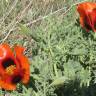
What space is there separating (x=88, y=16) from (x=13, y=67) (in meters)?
0.42

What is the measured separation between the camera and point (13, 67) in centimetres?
155

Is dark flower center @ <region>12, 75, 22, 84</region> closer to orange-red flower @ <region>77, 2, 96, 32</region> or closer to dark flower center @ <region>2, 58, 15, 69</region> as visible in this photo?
dark flower center @ <region>2, 58, 15, 69</region>

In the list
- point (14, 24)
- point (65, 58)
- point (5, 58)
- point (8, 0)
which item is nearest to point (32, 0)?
point (8, 0)

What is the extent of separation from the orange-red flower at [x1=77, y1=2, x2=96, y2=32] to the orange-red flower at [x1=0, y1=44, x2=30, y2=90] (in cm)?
37

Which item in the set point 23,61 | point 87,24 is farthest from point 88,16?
point 23,61

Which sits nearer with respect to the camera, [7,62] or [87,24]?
[7,62]

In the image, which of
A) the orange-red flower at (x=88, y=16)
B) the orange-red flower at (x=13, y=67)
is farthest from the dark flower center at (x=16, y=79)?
the orange-red flower at (x=88, y=16)

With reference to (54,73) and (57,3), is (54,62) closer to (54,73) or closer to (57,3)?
(54,73)

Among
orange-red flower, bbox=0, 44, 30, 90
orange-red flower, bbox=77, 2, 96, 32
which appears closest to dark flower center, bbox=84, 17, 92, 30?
orange-red flower, bbox=77, 2, 96, 32

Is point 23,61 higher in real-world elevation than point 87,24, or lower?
lower

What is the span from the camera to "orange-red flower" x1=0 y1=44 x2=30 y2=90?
1508mm

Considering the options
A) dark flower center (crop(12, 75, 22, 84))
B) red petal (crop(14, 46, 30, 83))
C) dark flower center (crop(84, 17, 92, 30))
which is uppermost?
dark flower center (crop(84, 17, 92, 30))

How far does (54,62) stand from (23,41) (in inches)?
29.4

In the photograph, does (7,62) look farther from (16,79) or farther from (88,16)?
(88,16)
